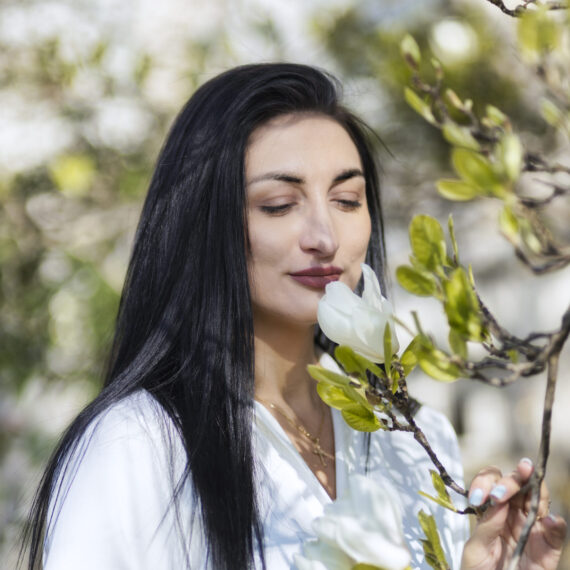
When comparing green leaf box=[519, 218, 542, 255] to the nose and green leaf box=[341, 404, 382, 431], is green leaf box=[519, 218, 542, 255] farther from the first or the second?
the nose

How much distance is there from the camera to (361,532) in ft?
2.05

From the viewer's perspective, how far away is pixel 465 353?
0.59 m

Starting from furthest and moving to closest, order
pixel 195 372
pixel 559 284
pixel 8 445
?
pixel 559 284
pixel 8 445
pixel 195 372

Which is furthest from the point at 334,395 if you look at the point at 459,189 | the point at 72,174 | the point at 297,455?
the point at 72,174

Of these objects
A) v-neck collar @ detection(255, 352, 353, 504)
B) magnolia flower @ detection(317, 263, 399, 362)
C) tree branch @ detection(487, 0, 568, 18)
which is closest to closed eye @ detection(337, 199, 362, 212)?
v-neck collar @ detection(255, 352, 353, 504)

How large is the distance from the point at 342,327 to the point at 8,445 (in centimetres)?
208

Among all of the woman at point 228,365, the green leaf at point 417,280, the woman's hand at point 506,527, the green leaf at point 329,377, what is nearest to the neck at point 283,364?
the woman at point 228,365

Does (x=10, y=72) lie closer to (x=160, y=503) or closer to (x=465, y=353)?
(x=160, y=503)

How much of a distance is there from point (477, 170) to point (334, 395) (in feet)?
0.89

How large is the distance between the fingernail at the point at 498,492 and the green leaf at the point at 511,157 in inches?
14.6

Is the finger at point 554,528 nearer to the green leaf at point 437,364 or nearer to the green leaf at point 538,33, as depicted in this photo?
the green leaf at point 437,364

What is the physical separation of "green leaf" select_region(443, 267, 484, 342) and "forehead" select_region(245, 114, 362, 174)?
67cm

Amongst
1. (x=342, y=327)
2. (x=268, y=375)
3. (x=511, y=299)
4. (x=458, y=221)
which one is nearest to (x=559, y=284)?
(x=511, y=299)

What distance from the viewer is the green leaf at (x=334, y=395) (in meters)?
0.73
